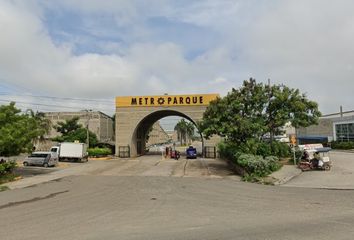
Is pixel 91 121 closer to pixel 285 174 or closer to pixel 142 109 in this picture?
pixel 142 109

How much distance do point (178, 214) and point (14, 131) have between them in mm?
18951

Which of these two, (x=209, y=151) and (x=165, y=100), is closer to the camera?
(x=209, y=151)

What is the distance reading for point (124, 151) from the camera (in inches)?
2124

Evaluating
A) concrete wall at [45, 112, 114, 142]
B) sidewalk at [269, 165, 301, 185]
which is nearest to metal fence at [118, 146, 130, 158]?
concrete wall at [45, 112, 114, 142]

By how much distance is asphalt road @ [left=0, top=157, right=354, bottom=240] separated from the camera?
9.32 meters

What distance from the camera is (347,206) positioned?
13.4m

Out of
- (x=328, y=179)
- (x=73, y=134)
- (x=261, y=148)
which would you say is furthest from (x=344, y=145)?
(x=73, y=134)

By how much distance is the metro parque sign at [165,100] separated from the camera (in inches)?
2077

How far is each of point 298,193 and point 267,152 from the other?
14725 millimetres

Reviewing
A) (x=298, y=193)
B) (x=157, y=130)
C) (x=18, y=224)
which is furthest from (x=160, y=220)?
(x=157, y=130)

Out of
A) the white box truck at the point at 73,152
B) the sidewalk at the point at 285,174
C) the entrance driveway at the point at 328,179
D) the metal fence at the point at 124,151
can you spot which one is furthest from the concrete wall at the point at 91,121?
the entrance driveway at the point at 328,179

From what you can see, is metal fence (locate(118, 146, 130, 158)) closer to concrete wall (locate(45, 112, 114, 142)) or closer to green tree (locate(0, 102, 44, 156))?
concrete wall (locate(45, 112, 114, 142))

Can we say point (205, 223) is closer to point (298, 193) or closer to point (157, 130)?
point (298, 193)

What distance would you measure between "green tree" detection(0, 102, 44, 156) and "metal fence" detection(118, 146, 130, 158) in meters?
24.5
